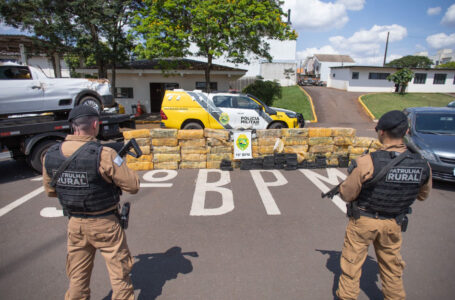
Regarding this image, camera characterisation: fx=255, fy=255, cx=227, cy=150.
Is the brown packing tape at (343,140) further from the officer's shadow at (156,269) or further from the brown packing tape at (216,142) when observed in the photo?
the officer's shadow at (156,269)

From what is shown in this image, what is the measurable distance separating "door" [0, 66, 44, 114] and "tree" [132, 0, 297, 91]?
23.5ft

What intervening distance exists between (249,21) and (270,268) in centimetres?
1271

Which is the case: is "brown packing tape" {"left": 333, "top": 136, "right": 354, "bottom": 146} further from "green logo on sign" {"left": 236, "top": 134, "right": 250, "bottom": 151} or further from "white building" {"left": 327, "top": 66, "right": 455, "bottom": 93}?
"white building" {"left": 327, "top": 66, "right": 455, "bottom": 93}

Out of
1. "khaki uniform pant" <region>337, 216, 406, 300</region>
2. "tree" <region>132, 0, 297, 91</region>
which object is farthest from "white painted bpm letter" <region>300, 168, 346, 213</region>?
"tree" <region>132, 0, 297, 91</region>

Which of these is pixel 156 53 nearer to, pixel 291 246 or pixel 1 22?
pixel 1 22

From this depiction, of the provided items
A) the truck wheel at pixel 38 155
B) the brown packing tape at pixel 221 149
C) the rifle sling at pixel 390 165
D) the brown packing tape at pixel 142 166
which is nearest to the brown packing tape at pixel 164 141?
the brown packing tape at pixel 142 166

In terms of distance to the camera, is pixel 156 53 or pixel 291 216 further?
pixel 156 53

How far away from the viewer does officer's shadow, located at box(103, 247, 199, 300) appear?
2.89 metres

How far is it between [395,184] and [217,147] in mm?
5092

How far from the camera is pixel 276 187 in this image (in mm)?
5863

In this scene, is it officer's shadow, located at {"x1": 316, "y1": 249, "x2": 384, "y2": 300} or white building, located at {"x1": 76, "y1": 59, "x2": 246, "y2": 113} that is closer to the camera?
officer's shadow, located at {"x1": 316, "y1": 249, "x2": 384, "y2": 300}

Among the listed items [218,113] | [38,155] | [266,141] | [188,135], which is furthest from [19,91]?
[266,141]

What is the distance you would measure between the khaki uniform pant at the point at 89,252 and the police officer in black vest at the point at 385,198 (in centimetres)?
212

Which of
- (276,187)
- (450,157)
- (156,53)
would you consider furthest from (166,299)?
(156,53)
